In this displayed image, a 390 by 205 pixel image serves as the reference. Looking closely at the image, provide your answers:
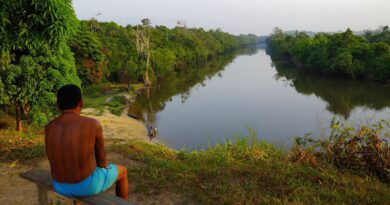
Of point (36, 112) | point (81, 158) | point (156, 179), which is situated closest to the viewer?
point (81, 158)

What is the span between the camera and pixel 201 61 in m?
86.4

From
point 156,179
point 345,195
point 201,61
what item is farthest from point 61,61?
point 201,61

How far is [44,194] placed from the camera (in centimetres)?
396

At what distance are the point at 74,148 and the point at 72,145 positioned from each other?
4cm

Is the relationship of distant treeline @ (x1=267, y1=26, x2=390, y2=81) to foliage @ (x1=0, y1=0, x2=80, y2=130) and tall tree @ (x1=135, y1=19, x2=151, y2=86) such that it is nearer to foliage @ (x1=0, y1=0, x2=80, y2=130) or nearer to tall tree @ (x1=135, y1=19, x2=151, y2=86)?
tall tree @ (x1=135, y1=19, x2=151, y2=86)

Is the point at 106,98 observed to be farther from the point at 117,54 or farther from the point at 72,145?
the point at 72,145

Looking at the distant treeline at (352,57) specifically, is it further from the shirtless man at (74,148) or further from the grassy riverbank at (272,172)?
the shirtless man at (74,148)

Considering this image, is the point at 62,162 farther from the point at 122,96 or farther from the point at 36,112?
the point at 122,96

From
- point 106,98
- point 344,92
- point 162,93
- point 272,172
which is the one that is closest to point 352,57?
point 344,92

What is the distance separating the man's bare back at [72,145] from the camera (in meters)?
3.01

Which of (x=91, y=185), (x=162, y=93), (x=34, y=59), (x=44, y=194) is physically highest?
(x=34, y=59)

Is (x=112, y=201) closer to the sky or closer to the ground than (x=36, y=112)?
closer to the sky

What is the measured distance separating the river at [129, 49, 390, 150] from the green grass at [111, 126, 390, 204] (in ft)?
32.2

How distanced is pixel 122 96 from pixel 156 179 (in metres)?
27.8
